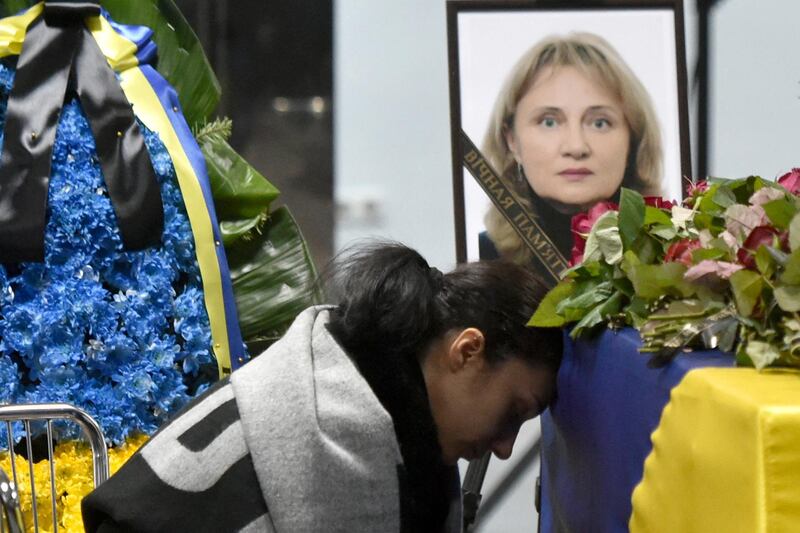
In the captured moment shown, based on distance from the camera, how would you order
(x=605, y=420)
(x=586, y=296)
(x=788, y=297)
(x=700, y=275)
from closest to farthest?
(x=788, y=297) → (x=700, y=275) → (x=605, y=420) → (x=586, y=296)

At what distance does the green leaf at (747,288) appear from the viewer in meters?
0.93

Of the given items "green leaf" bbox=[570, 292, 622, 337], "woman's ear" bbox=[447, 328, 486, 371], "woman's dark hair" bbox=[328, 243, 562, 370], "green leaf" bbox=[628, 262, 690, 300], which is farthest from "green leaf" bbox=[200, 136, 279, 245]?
"green leaf" bbox=[628, 262, 690, 300]

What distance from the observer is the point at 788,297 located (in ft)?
2.90

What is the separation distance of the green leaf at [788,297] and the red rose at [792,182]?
22cm

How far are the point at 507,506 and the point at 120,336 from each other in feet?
4.25

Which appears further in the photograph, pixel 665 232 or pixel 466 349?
pixel 466 349

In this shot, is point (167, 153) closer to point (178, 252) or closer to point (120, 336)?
point (178, 252)

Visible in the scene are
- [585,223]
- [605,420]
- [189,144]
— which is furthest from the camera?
[189,144]

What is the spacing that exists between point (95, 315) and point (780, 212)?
53.8 inches

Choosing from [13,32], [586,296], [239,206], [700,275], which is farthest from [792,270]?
[13,32]

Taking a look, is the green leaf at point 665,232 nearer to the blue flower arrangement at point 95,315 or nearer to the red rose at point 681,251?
the red rose at point 681,251

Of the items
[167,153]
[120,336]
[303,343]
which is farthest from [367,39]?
[303,343]

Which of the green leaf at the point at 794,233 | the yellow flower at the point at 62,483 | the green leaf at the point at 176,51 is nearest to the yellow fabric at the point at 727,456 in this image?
the green leaf at the point at 794,233

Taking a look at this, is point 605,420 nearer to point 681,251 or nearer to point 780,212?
point 681,251
